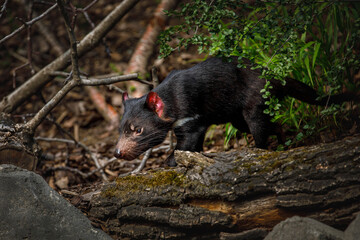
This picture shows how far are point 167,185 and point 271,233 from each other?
0.75 meters

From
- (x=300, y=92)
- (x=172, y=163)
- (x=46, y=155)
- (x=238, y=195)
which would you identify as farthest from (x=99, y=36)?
(x=238, y=195)

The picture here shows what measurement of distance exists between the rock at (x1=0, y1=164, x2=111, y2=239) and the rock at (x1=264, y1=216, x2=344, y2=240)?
1167 millimetres

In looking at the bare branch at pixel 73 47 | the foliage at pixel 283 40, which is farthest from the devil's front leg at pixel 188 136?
the bare branch at pixel 73 47

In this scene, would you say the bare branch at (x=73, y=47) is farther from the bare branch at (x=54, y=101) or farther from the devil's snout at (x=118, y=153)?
the devil's snout at (x=118, y=153)

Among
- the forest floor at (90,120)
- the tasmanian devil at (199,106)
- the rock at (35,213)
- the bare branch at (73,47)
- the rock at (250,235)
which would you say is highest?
the bare branch at (73,47)

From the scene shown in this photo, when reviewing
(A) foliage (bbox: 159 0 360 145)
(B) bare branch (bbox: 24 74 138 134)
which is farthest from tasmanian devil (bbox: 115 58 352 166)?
(B) bare branch (bbox: 24 74 138 134)

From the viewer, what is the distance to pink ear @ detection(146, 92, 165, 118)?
3122 millimetres

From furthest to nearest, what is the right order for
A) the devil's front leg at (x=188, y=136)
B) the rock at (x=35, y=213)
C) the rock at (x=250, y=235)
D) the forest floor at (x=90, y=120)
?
the forest floor at (x=90, y=120), the devil's front leg at (x=188, y=136), the rock at (x=35, y=213), the rock at (x=250, y=235)

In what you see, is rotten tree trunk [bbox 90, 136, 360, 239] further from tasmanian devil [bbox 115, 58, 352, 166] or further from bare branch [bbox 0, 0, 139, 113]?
bare branch [bbox 0, 0, 139, 113]

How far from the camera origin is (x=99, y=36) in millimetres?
4891

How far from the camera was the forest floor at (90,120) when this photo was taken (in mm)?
4488

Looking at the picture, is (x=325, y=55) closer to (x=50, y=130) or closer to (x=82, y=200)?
(x=82, y=200)

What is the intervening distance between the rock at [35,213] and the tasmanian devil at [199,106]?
26.8 inches

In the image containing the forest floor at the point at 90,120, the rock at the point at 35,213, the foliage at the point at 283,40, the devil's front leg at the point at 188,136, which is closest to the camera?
the rock at the point at 35,213
